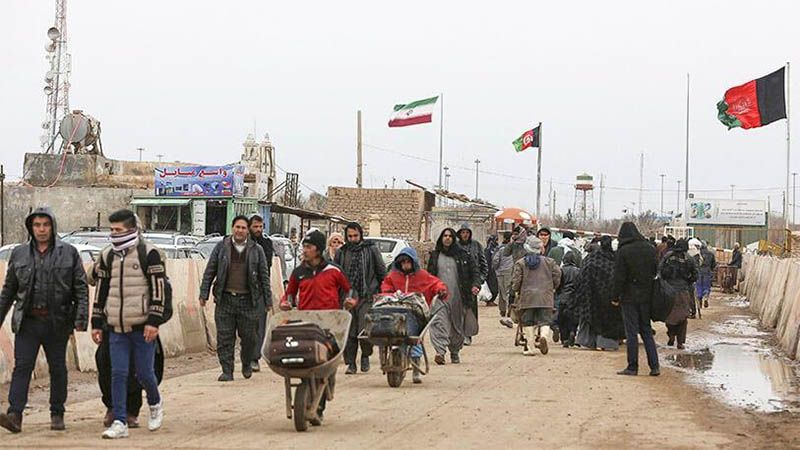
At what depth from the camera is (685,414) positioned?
11609mm

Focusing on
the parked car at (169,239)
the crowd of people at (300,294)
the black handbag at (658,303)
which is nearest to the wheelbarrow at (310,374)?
the crowd of people at (300,294)

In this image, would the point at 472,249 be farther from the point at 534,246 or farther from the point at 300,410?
the point at 300,410

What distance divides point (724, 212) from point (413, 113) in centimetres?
3082

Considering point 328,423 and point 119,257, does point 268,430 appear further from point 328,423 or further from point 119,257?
point 119,257

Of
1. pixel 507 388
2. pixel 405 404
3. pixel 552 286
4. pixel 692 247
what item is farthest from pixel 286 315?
pixel 692 247

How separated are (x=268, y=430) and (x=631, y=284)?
21.1 ft

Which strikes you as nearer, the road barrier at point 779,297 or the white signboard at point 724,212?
the road barrier at point 779,297

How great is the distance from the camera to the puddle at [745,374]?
13.3 meters

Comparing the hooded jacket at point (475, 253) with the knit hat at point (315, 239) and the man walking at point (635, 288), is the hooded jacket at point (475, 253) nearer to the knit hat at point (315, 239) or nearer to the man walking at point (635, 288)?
the man walking at point (635, 288)

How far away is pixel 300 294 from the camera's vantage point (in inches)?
483

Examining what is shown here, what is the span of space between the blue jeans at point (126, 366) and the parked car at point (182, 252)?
44.2ft

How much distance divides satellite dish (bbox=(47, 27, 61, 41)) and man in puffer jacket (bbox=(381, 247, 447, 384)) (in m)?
40.6

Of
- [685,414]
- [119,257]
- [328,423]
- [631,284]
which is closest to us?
[119,257]

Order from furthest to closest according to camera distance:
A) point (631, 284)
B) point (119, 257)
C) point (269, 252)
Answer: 1. point (269, 252)
2. point (631, 284)
3. point (119, 257)
